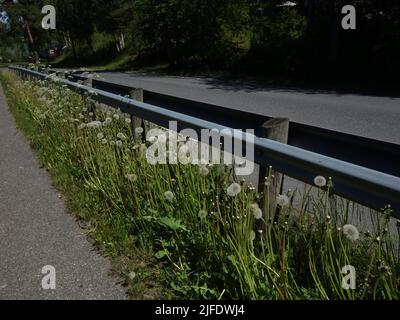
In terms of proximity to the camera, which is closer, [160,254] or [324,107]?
[160,254]

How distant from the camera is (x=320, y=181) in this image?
2.20 m

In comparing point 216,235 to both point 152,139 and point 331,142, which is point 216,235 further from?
point 152,139

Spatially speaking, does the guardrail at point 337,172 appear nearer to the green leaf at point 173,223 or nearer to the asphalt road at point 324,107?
the green leaf at point 173,223

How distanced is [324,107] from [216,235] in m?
8.09

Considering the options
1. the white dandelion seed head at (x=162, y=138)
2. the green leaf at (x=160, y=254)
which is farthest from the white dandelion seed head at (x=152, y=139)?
the green leaf at (x=160, y=254)

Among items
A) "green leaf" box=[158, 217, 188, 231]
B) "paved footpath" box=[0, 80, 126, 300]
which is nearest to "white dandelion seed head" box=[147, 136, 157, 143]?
"green leaf" box=[158, 217, 188, 231]

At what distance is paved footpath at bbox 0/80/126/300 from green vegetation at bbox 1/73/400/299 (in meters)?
0.14

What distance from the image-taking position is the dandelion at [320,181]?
85.7 inches

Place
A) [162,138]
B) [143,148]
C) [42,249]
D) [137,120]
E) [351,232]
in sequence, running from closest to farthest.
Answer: [351,232], [42,249], [162,138], [143,148], [137,120]

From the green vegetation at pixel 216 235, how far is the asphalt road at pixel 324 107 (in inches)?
174

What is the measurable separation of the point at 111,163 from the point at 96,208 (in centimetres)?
58

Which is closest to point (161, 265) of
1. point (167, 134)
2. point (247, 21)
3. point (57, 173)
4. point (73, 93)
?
point (167, 134)

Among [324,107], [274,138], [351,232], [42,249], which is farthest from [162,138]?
[324,107]

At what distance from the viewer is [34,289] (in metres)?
2.72
